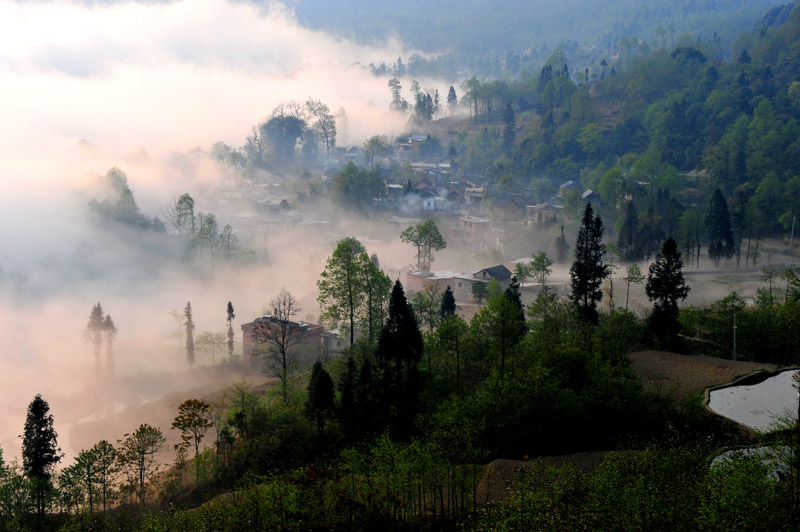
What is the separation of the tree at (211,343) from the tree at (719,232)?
38.8 meters

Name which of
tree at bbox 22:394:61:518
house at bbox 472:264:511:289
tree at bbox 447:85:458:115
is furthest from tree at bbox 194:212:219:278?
tree at bbox 447:85:458:115

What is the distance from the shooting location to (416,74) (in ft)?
627

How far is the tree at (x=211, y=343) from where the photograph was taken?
47781 mm

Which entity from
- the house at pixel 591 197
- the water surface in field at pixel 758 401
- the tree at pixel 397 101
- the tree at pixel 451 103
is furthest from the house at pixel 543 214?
the tree at pixel 397 101

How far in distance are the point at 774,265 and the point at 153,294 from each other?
5157 cm

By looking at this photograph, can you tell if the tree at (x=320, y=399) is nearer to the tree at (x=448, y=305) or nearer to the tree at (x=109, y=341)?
the tree at (x=448, y=305)

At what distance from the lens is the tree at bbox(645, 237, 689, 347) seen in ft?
103

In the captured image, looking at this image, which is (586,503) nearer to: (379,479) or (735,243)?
(379,479)

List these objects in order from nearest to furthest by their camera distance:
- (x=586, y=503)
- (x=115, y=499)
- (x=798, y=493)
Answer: (x=798, y=493)
(x=586, y=503)
(x=115, y=499)

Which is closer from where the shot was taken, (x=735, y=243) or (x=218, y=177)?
(x=735, y=243)

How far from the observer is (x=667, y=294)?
32.2 m

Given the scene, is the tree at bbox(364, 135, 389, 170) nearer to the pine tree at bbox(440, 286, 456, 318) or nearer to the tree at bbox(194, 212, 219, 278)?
the tree at bbox(194, 212, 219, 278)

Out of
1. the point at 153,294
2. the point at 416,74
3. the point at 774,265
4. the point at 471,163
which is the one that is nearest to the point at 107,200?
the point at 153,294

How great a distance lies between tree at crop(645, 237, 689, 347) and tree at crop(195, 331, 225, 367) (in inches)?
1107
